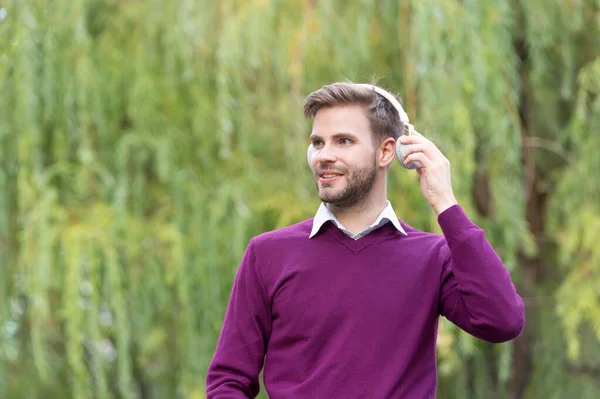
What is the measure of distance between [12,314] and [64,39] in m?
1.49

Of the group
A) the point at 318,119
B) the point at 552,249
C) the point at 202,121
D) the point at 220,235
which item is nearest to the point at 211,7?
the point at 202,121

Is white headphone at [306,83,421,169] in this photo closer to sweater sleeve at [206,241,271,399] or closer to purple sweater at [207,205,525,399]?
purple sweater at [207,205,525,399]

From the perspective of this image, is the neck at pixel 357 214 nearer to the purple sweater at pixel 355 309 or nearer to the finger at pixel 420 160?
the purple sweater at pixel 355 309

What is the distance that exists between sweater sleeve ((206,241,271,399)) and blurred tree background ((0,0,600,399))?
8.48 feet

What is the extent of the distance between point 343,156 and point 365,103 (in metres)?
0.15

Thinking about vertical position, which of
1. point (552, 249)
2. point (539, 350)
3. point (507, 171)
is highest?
point (507, 171)

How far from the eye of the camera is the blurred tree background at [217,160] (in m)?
4.86

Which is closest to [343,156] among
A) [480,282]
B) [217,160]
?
[480,282]

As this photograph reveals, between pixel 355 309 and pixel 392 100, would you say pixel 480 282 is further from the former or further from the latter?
pixel 392 100

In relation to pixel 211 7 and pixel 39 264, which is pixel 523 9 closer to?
pixel 211 7

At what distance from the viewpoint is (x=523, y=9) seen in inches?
209

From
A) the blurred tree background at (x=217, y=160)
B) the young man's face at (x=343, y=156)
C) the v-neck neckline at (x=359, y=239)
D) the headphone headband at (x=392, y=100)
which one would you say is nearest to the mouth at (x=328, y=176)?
the young man's face at (x=343, y=156)

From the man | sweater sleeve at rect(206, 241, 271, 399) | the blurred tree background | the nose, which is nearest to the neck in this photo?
the man

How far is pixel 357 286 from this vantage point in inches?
86.4
